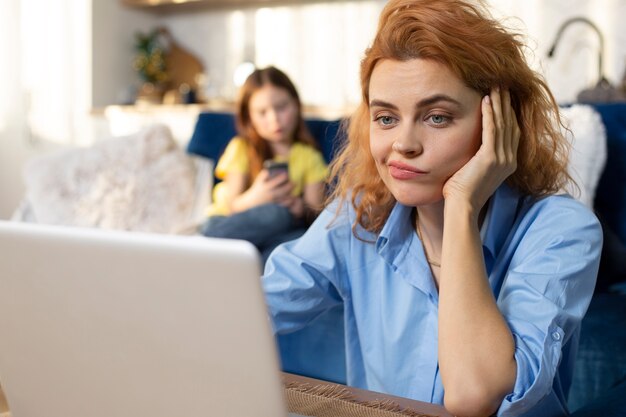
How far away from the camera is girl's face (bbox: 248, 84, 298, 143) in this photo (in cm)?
279

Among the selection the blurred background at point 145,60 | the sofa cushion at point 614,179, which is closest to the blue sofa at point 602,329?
the sofa cushion at point 614,179

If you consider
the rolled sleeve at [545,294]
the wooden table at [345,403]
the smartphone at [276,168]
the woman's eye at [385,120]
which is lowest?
the smartphone at [276,168]

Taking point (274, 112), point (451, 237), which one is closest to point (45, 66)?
point (274, 112)

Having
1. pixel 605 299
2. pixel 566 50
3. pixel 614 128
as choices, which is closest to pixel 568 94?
pixel 566 50

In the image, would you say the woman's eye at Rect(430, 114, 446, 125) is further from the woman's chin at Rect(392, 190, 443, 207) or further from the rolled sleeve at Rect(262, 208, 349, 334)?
the rolled sleeve at Rect(262, 208, 349, 334)

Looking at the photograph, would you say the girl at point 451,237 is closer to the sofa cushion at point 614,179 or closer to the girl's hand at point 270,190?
the sofa cushion at point 614,179

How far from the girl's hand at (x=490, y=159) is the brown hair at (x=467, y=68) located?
0.03m

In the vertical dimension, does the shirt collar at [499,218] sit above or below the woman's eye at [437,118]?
below

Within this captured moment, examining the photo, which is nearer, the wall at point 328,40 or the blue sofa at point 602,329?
the blue sofa at point 602,329

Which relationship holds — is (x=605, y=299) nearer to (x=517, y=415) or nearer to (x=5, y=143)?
(x=517, y=415)

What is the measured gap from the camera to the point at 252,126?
2.88 metres

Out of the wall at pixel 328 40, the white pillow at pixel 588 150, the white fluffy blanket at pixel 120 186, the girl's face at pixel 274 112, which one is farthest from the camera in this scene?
the wall at pixel 328 40

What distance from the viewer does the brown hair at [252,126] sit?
9.33ft

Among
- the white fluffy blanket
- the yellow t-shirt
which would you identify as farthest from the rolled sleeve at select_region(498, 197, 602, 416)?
the white fluffy blanket
